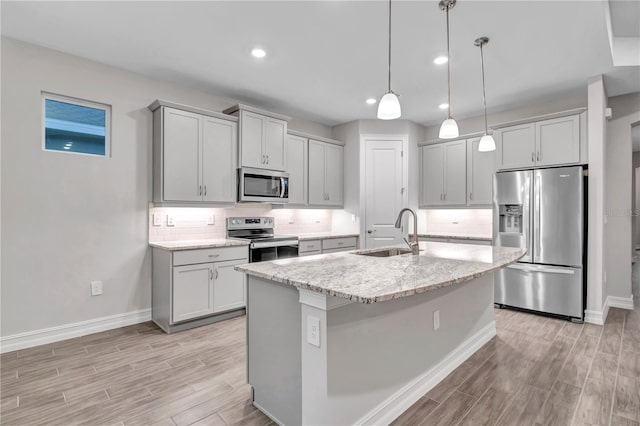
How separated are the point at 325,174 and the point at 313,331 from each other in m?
3.86

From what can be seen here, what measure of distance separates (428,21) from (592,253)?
3147 mm

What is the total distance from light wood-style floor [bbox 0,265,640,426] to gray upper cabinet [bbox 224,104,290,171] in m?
2.09

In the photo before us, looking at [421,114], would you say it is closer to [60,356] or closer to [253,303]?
[253,303]

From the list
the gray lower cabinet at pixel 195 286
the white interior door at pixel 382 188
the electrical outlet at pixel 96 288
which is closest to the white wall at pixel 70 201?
the electrical outlet at pixel 96 288

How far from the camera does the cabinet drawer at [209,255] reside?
333cm

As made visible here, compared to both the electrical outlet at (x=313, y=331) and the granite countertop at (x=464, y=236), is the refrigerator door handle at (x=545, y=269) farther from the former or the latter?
the electrical outlet at (x=313, y=331)

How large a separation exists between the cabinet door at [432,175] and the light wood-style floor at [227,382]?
245cm

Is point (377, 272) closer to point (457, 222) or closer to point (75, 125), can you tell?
point (75, 125)

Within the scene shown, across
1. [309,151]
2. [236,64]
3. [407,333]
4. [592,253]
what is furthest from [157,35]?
[592,253]

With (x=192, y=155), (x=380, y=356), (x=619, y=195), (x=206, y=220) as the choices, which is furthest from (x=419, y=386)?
(x=619, y=195)

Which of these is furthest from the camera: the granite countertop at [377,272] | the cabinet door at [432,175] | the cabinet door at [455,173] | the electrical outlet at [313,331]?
the cabinet door at [432,175]

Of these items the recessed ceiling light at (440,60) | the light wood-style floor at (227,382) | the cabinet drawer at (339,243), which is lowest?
the light wood-style floor at (227,382)

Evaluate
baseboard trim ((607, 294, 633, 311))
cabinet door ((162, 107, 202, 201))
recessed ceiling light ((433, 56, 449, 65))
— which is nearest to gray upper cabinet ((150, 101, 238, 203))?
cabinet door ((162, 107, 202, 201))

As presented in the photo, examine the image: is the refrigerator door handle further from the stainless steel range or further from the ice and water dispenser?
the stainless steel range
